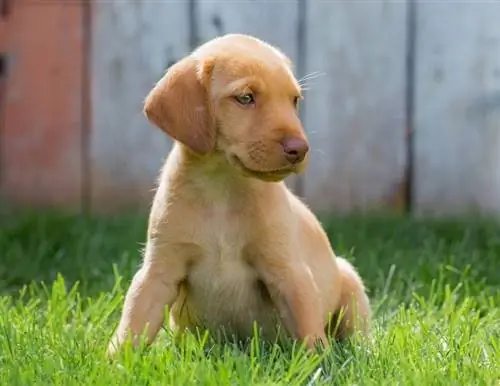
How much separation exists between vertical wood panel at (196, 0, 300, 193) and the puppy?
190cm

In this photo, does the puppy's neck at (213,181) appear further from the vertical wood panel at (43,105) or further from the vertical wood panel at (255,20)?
the vertical wood panel at (43,105)

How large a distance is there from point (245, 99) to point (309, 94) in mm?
2077

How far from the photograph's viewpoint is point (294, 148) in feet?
7.41

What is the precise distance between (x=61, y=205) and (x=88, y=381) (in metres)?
2.38

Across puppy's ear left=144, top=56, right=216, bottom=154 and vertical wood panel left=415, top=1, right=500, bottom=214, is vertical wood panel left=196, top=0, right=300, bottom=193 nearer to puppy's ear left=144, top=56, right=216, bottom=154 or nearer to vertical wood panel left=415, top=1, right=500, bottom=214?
vertical wood panel left=415, top=1, right=500, bottom=214

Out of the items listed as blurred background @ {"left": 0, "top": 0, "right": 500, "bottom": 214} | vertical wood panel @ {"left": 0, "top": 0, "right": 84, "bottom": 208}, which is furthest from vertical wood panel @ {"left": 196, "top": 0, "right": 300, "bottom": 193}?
vertical wood panel @ {"left": 0, "top": 0, "right": 84, "bottom": 208}

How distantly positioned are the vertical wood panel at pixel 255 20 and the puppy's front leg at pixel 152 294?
1967mm

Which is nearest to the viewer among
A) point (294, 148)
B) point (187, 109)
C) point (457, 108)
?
point (294, 148)

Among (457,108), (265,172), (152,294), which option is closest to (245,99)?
(265,172)

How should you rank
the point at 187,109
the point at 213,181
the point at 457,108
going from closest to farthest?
the point at 187,109
the point at 213,181
the point at 457,108

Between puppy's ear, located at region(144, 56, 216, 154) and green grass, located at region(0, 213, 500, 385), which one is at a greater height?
puppy's ear, located at region(144, 56, 216, 154)

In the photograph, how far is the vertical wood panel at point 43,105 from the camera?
14.5 feet

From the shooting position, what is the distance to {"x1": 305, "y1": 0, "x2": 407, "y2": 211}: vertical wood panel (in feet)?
14.5

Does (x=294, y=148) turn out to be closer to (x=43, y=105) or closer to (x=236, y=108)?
(x=236, y=108)
